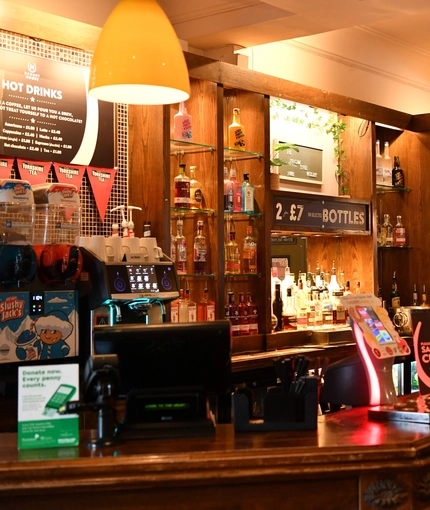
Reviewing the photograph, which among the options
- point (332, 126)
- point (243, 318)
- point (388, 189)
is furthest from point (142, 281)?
point (388, 189)

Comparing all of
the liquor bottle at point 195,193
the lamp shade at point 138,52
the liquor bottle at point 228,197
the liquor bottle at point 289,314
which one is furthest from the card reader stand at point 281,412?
the liquor bottle at point 289,314

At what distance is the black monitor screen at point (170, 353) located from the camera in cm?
238

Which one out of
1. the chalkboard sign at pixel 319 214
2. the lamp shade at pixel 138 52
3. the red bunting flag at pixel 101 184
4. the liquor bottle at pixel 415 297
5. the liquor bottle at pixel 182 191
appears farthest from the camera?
the liquor bottle at pixel 415 297

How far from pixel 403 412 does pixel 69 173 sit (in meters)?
2.43

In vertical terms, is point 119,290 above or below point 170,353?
above

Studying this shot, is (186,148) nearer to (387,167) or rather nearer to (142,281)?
(142,281)

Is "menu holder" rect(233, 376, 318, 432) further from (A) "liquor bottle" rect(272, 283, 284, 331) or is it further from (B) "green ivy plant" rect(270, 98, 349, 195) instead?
(B) "green ivy plant" rect(270, 98, 349, 195)

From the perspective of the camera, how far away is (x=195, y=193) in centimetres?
509

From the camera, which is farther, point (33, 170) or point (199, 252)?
point (199, 252)

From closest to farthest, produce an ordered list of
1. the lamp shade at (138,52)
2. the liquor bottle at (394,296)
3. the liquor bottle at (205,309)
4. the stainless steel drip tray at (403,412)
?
1. the stainless steel drip tray at (403,412)
2. the lamp shade at (138,52)
3. the liquor bottle at (205,309)
4. the liquor bottle at (394,296)

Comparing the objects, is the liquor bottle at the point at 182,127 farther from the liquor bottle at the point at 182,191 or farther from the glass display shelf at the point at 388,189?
the glass display shelf at the point at 388,189

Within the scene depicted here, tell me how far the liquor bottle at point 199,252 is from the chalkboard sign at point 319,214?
2.12 ft

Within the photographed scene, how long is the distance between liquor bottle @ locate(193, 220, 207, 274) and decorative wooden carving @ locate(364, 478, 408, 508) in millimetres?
2932

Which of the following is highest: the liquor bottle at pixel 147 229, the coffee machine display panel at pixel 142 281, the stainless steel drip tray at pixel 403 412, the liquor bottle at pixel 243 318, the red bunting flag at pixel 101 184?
the red bunting flag at pixel 101 184
